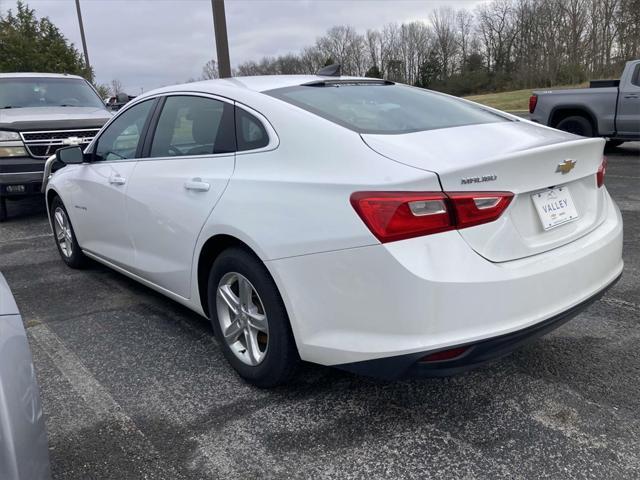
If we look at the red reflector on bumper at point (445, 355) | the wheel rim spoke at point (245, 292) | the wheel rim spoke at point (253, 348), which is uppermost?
the wheel rim spoke at point (245, 292)

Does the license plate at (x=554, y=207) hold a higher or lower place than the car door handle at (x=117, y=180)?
lower

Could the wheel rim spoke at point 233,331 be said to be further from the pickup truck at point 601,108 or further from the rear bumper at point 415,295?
the pickup truck at point 601,108

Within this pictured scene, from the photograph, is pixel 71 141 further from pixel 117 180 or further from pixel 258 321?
pixel 258 321

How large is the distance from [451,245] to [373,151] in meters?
0.51

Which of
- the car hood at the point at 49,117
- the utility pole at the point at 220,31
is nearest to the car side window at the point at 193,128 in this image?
the car hood at the point at 49,117

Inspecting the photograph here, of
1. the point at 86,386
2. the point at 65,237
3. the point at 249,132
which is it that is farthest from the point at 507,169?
the point at 65,237

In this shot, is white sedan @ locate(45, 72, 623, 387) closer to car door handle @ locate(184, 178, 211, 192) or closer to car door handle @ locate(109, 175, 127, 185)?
car door handle @ locate(184, 178, 211, 192)

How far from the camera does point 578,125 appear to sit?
10984 millimetres

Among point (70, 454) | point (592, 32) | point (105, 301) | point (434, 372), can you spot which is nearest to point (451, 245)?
point (434, 372)

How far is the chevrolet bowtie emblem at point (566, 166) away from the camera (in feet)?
8.15

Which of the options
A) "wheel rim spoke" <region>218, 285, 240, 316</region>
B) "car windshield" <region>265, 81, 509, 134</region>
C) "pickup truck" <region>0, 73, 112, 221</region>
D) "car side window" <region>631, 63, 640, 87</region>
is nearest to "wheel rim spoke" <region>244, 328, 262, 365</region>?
"wheel rim spoke" <region>218, 285, 240, 316</region>

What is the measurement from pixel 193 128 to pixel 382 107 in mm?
1170

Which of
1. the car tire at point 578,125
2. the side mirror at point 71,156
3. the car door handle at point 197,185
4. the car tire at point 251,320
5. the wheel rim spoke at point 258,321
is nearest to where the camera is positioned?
the car tire at point 251,320

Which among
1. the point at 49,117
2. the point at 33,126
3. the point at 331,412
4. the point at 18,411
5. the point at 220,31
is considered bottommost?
the point at 331,412
